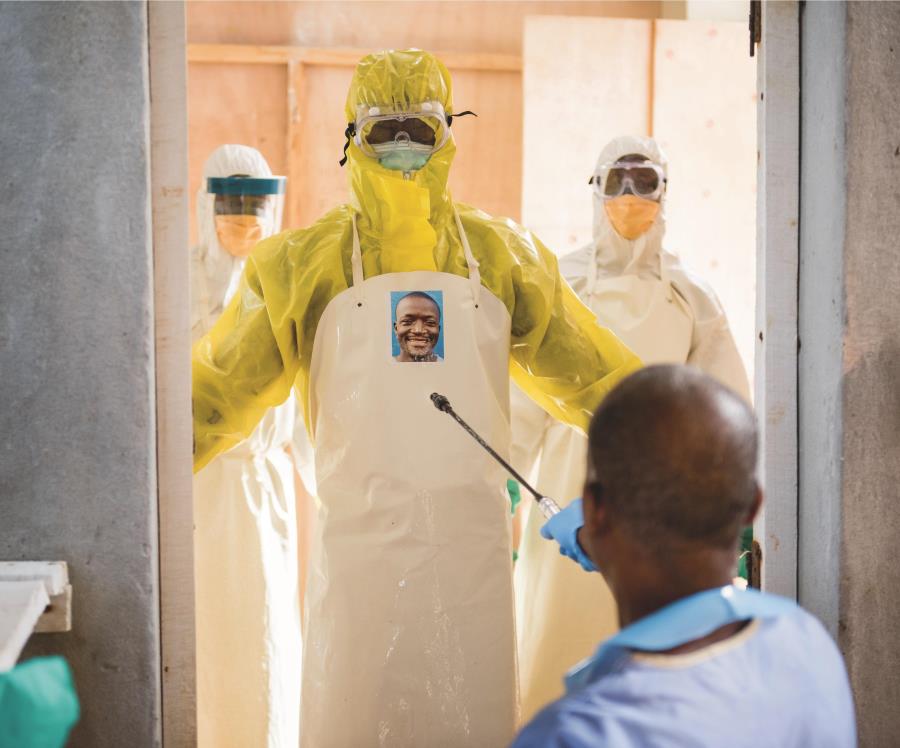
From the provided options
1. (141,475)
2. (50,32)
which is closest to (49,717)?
(141,475)

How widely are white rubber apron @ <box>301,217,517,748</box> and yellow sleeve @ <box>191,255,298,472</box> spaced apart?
0.12 metres

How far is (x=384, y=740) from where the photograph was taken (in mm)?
2070

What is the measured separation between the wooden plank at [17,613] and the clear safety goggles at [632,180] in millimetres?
2317

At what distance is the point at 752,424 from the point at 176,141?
96cm

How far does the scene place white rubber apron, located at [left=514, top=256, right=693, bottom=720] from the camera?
10.0 ft

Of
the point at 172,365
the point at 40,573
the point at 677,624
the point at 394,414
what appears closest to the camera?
the point at 677,624

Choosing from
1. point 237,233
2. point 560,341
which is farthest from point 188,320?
point 237,233

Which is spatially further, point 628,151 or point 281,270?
point 628,151

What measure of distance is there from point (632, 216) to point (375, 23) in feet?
4.99

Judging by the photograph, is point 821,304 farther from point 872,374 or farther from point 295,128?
point 295,128

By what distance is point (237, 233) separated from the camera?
3.23 metres

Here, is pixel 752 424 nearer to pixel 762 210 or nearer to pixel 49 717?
pixel 49 717

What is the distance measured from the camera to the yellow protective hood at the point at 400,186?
212cm

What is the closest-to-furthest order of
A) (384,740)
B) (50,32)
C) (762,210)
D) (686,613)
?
(686,613), (50,32), (762,210), (384,740)
